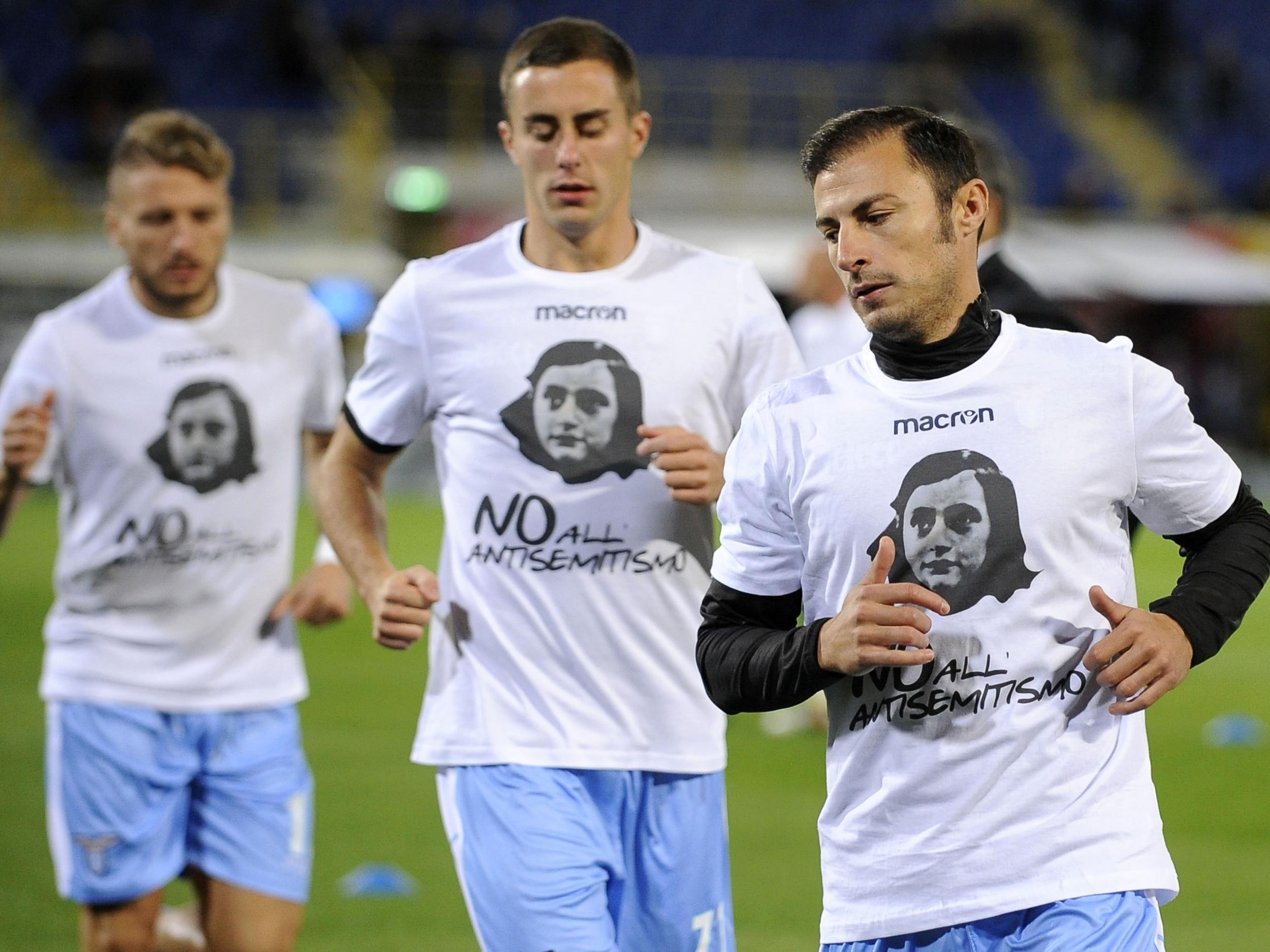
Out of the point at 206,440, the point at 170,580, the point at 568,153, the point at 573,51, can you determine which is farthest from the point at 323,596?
the point at 573,51

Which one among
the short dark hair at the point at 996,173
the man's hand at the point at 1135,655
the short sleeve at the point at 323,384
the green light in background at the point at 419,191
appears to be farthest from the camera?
the green light in background at the point at 419,191

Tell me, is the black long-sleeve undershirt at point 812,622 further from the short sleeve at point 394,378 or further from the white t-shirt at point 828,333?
the white t-shirt at point 828,333

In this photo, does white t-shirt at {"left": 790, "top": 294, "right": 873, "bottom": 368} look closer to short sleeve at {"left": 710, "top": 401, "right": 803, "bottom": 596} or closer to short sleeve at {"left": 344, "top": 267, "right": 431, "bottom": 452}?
short sleeve at {"left": 344, "top": 267, "right": 431, "bottom": 452}

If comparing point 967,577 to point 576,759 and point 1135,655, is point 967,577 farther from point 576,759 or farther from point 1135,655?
point 576,759

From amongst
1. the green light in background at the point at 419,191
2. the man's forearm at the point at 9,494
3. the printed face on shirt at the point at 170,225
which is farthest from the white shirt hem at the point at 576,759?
the green light in background at the point at 419,191

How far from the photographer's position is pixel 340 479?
168 inches

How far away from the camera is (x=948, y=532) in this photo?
2854 mm

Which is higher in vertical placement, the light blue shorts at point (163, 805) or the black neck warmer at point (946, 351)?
the black neck warmer at point (946, 351)

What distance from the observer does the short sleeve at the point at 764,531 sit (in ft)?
9.89

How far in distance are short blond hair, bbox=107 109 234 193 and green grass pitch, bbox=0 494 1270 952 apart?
262cm

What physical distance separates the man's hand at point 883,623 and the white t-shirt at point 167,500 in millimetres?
2675

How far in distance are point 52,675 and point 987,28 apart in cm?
2698

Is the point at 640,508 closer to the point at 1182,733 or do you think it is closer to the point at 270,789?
the point at 270,789

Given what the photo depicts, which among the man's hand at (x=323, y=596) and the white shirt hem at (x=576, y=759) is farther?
the man's hand at (x=323, y=596)
